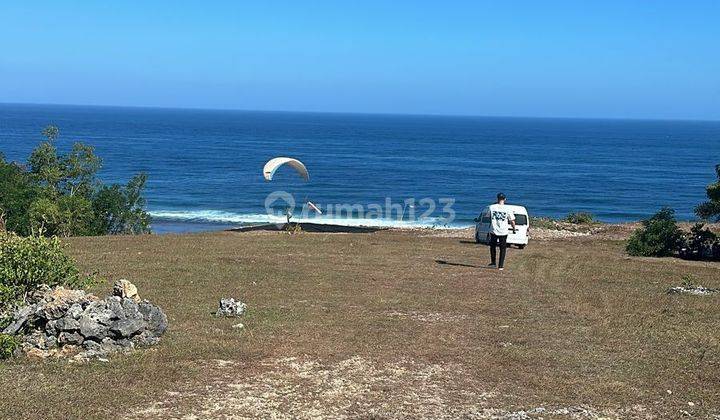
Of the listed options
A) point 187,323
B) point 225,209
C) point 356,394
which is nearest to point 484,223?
point 187,323

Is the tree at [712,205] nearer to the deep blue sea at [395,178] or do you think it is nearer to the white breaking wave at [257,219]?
the white breaking wave at [257,219]

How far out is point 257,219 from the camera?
208 feet

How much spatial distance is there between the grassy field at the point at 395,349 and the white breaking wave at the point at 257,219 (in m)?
36.7

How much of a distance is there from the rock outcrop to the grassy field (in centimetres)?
36

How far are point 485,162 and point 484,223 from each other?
95.2 m

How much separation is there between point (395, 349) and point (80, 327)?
424 cm

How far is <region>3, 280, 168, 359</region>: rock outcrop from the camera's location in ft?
34.9

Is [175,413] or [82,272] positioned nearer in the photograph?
[175,413]

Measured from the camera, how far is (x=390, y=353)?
11.1 metres

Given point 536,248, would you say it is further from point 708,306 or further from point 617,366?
point 617,366

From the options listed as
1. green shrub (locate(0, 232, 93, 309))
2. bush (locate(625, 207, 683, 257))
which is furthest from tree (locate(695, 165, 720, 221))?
green shrub (locate(0, 232, 93, 309))

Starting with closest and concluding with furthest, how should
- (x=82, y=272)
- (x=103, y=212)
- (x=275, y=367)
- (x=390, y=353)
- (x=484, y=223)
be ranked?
(x=275, y=367), (x=390, y=353), (x=82, y=272), (x=484, y=223), (x=103, y=212)

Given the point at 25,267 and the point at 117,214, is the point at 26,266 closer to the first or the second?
the point at 25,267

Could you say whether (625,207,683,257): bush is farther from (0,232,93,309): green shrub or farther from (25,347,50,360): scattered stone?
(25,347,50,360): scattered stone
